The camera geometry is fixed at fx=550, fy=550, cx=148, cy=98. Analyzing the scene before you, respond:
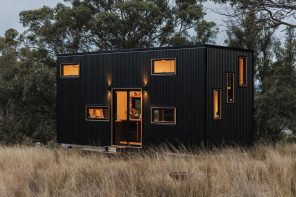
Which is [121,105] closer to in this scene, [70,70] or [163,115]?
[163,115]

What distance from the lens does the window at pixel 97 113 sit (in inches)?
768

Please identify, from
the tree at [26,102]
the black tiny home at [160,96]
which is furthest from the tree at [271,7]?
the tree at [26,102]

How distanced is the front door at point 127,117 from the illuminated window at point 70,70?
222 cm

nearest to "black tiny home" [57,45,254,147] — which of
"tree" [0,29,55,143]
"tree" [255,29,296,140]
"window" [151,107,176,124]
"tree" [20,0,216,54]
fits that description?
"window" [151,107,176,124]

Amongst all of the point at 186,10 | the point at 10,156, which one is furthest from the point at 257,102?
the point at 10,156

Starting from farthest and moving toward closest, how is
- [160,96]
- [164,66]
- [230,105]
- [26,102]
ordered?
[26,102], [230,105], [160,96], [164,66]

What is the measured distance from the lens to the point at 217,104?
58.1 ft

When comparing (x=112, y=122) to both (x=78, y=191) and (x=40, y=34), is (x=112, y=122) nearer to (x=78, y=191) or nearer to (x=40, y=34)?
(x=78, y=191)

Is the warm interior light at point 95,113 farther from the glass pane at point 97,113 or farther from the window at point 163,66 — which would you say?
the window at point 163,66

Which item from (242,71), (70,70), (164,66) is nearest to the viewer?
(164,66)

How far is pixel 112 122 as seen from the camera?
19.3 m

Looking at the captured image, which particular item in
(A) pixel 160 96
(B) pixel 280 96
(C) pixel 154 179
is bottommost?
(C) pixel 154 179

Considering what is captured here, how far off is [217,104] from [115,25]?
14.3m

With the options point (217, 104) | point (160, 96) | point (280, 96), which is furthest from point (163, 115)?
point (280, 96)
